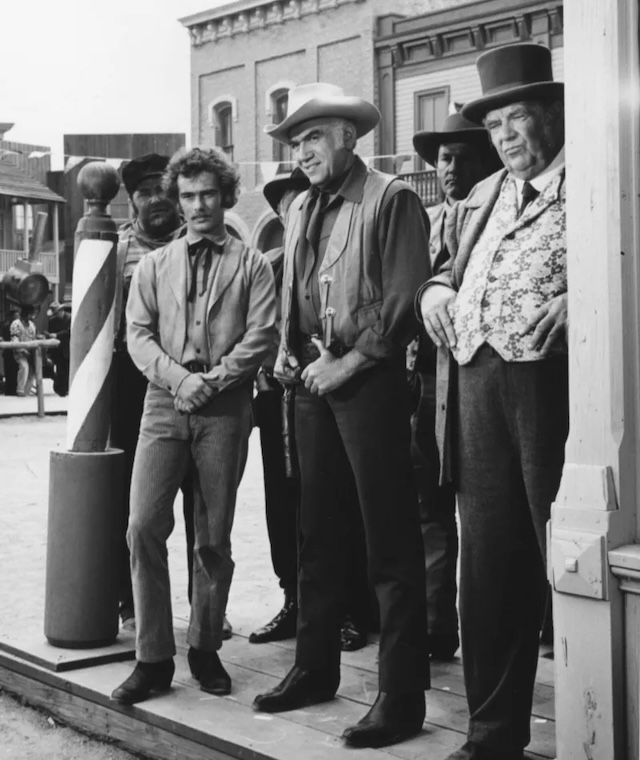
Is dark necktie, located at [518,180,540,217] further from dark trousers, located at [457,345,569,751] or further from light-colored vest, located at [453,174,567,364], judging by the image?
dark trousers, located at [457,345,569,751]

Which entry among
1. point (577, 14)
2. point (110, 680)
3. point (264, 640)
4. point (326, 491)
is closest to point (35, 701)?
point (110, 680)

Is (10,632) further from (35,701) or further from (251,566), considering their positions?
(251,566)

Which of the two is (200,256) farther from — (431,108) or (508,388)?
(431,108)

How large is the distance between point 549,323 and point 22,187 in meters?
40.4

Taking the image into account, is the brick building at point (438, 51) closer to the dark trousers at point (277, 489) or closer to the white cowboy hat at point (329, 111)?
the dark trousers at point (277, 489)

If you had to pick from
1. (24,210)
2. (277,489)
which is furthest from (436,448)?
(24,210)

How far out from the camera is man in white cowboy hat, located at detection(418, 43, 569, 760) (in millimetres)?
3205

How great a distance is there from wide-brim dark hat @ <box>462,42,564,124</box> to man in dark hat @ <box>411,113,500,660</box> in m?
1.26

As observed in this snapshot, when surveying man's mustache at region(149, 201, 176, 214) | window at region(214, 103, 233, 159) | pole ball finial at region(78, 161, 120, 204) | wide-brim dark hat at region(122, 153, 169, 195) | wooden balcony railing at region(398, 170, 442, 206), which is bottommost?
man's mustache at region(149, 201, 176, 214)

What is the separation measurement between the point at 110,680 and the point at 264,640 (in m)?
0.79

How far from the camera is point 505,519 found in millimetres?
3301

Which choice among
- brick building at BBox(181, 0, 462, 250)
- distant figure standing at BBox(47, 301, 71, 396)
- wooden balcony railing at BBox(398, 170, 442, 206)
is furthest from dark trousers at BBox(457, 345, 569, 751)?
brick building at BBox(181, 0, 462, 250)

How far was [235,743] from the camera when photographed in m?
3.63

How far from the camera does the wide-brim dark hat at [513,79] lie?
3258mm
